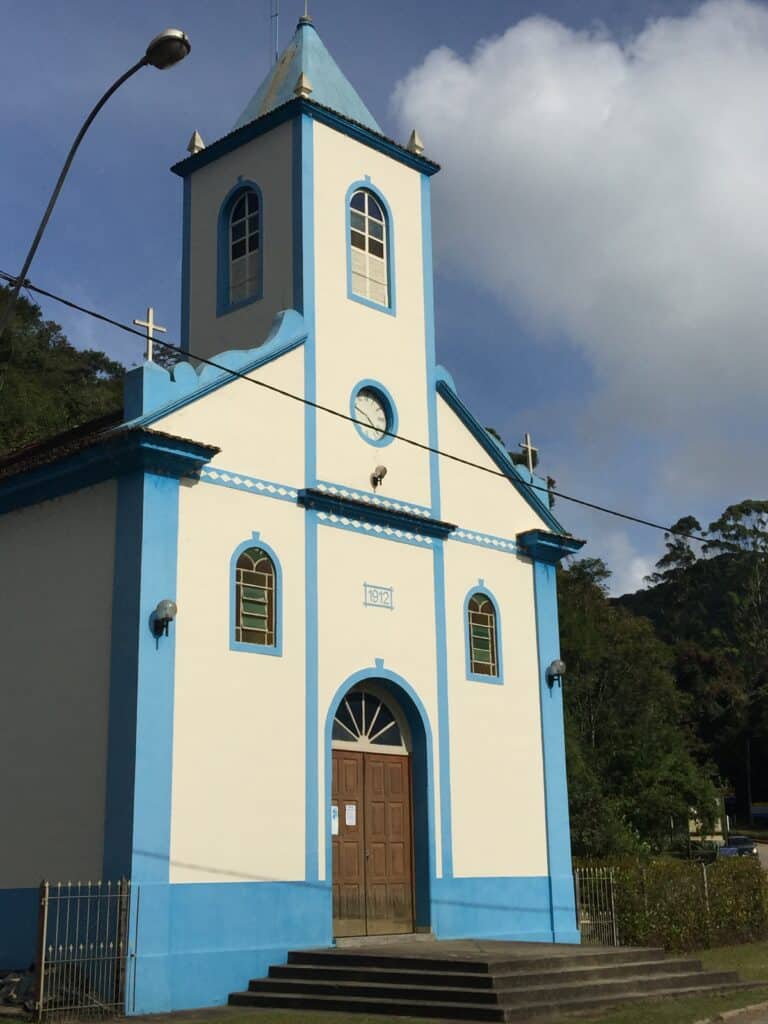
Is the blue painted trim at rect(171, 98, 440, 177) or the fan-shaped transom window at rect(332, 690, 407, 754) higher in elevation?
the blue painted trim at rect(171, 98, 440, 177)

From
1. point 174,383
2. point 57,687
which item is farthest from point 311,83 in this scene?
point 57,687

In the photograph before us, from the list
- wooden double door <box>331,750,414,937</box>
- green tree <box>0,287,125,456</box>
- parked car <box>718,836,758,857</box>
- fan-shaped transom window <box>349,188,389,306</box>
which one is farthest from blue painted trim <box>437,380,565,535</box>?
parked car <box>718,836,758,857</box>

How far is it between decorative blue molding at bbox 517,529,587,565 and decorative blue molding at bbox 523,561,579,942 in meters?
0.14

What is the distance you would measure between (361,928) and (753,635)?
68.8 m

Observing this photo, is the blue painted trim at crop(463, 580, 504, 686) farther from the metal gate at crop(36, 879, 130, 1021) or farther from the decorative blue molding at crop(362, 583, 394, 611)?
the metal gate at crop(36, 879, 130, 1021)

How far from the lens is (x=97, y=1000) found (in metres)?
13.0

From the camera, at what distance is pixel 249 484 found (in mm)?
16000

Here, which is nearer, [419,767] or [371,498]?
[419,767]

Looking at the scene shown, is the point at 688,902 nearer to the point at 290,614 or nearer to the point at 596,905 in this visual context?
the point at 596,905

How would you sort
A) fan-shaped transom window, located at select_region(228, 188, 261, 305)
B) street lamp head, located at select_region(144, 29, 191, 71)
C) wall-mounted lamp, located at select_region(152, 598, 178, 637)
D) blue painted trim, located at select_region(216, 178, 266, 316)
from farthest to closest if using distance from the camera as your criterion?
fan-shaped transom window, located at select_region(228, 188, 261, 305) < blue painted trim, located at select_region(216, 178, 266, 316) < wall-mounted lamp, located at select_region(152, 598, 178, 637) < street lamp head, located at select_region(144, 29, 191, 71)

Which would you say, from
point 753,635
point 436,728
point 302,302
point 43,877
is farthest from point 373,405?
point 753,635

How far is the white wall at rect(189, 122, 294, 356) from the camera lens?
60.1ft

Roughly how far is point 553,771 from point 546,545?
3.57 m

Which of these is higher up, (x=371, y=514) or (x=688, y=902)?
(x=371, y=514)
